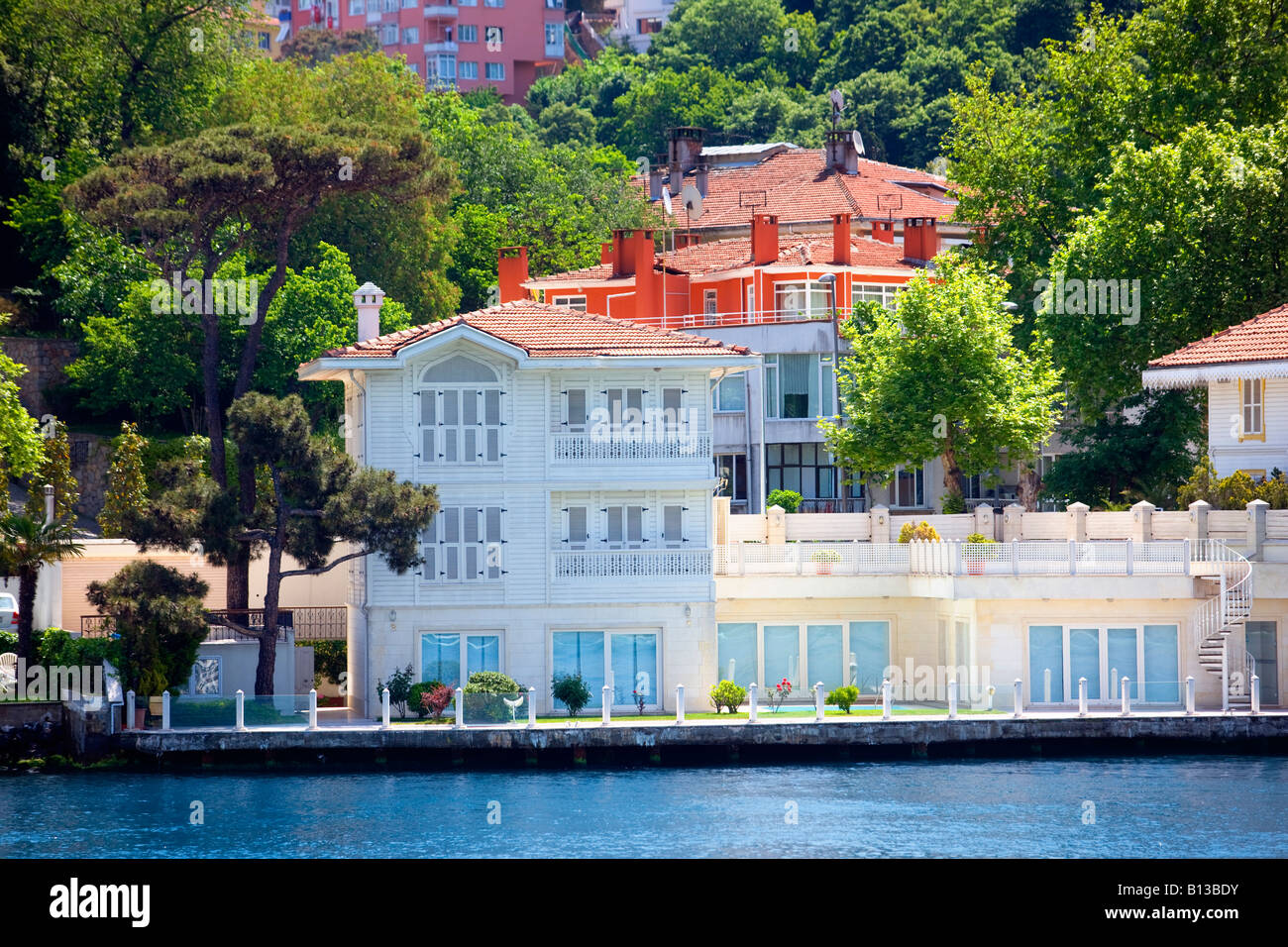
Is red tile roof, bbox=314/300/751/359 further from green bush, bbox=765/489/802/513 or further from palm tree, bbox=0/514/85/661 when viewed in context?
green bush, bbox=765/489/802/513

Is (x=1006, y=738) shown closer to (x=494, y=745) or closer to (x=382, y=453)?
(x=494, y=745)

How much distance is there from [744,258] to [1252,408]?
97.0 ft

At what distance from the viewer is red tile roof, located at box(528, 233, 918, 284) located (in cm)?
7312

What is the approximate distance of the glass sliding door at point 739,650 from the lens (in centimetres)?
4619

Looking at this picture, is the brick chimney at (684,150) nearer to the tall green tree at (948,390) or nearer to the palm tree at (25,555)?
the tall green tree at (948,390)

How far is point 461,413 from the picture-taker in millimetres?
44438

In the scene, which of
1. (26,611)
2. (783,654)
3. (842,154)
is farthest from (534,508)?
(842,154)

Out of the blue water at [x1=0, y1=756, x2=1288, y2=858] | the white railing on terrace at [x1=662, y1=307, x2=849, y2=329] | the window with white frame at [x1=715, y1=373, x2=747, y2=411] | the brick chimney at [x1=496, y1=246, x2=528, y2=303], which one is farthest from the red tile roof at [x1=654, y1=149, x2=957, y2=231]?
the blue water at [x1=0, y1=756, x2=1288, y2=858]

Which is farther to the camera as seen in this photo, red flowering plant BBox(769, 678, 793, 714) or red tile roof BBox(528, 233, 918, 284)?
red tile roof BBox(528, 233, 918, 284)

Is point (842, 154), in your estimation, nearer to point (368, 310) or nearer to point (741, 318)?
point (741, 318)

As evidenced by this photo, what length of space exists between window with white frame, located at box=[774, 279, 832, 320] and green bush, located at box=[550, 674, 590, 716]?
99.5 ft

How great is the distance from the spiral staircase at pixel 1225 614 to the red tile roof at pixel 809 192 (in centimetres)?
4345

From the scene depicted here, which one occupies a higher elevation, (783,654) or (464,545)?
(464,545)

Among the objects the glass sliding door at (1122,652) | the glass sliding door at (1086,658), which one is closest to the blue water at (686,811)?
the glass sliding door at (1122,652)
